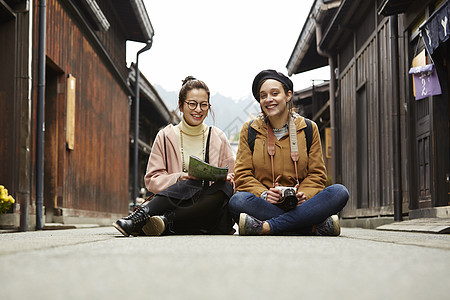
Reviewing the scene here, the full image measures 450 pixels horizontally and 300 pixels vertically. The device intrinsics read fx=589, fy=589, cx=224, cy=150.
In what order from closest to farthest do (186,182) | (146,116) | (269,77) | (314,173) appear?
(186,182)
(314,173)
(269,77)
(146,116)

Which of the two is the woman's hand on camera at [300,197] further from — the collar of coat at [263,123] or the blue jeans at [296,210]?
the collar of coat at [263,123]

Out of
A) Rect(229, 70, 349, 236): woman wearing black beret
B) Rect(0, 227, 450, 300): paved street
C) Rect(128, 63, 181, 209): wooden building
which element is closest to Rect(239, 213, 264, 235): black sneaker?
Rect(229, 70, 349, 236): woman wearing black beret

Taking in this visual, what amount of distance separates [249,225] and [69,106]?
627cm

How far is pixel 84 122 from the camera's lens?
10750 millimetres

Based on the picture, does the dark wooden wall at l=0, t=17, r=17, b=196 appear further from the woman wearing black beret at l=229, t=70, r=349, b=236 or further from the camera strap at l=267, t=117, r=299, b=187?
the camera strap at l=267, t=117, r=299, b=187

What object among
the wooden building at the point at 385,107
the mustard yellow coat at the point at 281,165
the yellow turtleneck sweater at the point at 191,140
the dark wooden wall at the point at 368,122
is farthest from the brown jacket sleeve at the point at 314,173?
the dark wooden wall at the point at 368,122

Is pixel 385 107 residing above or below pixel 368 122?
above

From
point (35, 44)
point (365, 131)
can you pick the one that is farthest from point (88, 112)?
point (365, 131)

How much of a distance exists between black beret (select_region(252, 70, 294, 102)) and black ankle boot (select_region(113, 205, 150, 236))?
4.01 feet

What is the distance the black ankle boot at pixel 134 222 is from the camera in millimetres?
3896

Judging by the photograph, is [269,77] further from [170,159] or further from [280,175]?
[170,159]

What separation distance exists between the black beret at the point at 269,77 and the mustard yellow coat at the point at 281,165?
285 mm

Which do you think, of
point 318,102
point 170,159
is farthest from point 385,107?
point 318,102

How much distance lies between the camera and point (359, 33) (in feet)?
35.8
